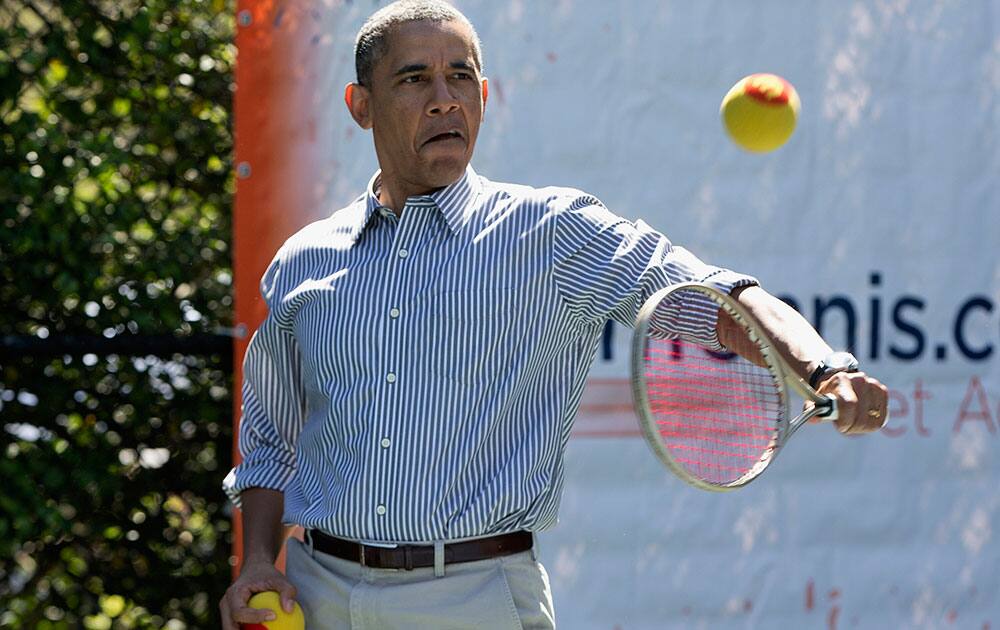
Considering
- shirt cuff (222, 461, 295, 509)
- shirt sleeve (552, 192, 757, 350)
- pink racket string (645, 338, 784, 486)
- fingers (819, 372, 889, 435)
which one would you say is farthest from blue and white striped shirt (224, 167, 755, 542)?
pink racket string (645, 338, 784, 486)

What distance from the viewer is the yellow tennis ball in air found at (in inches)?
139

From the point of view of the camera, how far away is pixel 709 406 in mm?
3803

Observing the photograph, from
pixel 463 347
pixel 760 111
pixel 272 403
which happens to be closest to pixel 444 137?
pixel 463 347

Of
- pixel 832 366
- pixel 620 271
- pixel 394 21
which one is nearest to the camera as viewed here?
pixel 832 366

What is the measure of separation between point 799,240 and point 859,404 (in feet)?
6.91

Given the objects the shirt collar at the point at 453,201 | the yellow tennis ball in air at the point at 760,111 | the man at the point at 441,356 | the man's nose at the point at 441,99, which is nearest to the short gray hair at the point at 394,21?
the man at the point at 441,356

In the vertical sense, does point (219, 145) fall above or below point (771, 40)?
below

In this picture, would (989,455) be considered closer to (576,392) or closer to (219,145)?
(576,392)

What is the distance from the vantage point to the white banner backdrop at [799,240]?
411cm

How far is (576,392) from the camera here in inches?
111

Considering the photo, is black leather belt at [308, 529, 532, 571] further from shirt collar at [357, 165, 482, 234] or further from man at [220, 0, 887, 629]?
shirt collar at [357, 165, 482, 234]

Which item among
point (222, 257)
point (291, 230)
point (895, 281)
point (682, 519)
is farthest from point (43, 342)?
point (895, 281)

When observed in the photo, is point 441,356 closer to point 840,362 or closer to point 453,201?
point 453,201

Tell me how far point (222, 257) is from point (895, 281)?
1994 millimetres
